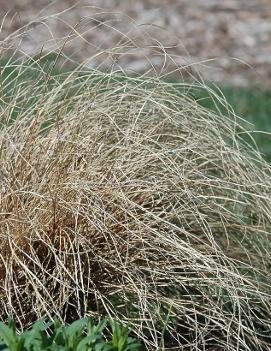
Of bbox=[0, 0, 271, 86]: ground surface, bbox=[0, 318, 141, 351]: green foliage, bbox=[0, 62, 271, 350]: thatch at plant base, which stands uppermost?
bbox=[0, 318, 141, 351]: green foliage

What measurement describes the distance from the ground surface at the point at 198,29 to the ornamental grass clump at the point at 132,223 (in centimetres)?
519

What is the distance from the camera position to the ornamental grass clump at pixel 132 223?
379cm

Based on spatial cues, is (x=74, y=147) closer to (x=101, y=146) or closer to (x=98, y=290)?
(x=101, y=146)

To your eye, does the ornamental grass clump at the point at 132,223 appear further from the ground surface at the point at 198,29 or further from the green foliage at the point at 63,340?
the ground surface at the point at 198,29

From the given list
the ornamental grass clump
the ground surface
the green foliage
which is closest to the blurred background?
the ground surface

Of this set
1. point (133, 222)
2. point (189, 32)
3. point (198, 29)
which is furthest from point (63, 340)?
point (198, 29)

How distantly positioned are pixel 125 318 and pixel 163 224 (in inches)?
14.3

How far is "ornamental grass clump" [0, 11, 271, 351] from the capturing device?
3789 mm

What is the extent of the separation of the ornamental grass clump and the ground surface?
5.19 meters

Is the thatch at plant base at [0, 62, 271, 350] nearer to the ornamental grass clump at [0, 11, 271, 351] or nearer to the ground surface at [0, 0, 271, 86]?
the ornamental grass clump at [0, 11, 271, 351]

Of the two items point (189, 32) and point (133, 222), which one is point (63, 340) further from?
point (189, 32)

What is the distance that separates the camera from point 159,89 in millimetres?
4305

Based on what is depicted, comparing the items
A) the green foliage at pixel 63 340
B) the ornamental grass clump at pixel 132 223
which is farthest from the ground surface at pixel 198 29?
the green foliage at pixel 63 340

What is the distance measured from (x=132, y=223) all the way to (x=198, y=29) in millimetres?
6908
